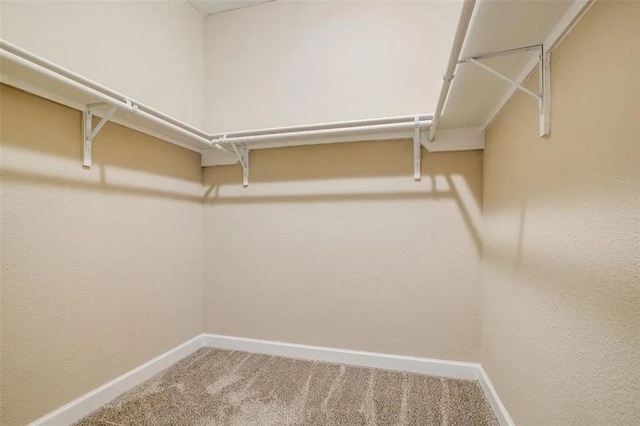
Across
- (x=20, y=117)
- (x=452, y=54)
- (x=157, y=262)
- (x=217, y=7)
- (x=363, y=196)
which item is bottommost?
(x=157, y=262)

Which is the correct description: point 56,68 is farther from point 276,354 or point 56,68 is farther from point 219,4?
point 276,354

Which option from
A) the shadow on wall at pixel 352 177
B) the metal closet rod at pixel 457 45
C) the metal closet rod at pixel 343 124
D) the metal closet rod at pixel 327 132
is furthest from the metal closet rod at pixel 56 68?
the metal closet rod at pixel 457 45

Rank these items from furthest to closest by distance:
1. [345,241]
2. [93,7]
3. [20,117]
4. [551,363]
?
1. [345,241]
2. [93,7]
3. [20,117]
4. [551,363]

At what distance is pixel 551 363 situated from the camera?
0.94 metres

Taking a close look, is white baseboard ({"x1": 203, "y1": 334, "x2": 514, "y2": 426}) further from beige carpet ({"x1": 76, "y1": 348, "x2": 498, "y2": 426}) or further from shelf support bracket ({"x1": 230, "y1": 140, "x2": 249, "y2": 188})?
shelf support bracket ({"x1": 230, "y1": 140, "x2": 249, "y2": 188})

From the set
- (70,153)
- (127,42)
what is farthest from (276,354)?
(127,42)

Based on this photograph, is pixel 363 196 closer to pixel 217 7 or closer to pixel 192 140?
pixel 192 140

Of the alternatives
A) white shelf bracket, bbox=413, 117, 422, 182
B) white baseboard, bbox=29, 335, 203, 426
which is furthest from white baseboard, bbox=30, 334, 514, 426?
white shelf bracket, bbox=413, 117, 422, 182

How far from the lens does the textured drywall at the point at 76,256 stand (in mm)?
1200

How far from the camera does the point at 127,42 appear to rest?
5.54ft

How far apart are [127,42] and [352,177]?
155 cm

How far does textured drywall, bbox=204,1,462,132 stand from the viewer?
186cm

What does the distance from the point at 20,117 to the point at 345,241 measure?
1.72 metres

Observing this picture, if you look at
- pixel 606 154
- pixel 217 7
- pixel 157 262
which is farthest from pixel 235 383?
pixel 217 7
